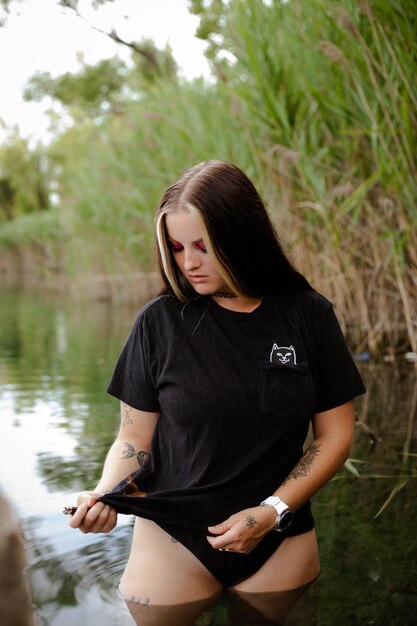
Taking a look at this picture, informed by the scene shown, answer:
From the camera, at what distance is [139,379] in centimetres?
183

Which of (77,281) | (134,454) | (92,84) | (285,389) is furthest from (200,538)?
(92,84)

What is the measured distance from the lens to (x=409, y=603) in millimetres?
1852

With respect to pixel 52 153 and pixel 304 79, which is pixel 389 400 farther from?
pixel 52 153

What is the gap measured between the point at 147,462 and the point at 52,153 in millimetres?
28846

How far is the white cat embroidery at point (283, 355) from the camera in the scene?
5.70ft

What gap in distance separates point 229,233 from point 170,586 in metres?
0.76

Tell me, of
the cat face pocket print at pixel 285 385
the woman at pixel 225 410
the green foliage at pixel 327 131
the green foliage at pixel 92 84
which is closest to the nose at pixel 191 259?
the woman at pixel 225 410

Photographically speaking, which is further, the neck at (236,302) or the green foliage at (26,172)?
the green foliage at (26,172)

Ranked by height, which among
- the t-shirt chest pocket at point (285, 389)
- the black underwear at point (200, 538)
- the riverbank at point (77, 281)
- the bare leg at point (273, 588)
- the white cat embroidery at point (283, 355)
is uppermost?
the white cat embroidery at point (283, 355)

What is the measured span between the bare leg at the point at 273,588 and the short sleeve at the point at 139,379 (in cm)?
43

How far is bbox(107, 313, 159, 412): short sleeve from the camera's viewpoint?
1824 millimetres

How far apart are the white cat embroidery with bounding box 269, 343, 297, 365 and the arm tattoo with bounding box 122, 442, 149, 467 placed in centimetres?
38

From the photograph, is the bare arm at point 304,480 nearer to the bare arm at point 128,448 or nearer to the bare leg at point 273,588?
the bare leg at point 273,588

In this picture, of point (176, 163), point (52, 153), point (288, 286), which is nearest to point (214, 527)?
point (288, 286)
